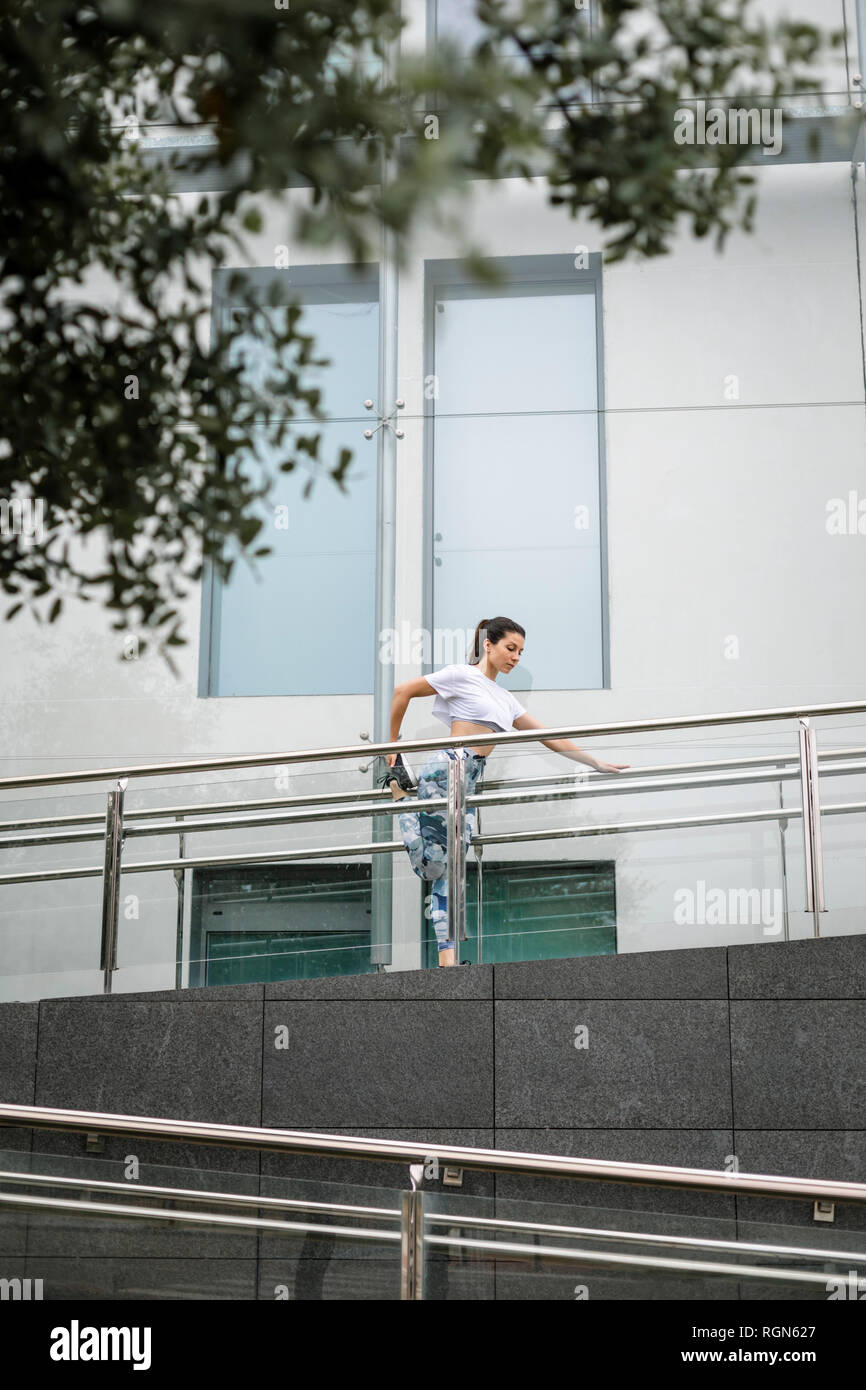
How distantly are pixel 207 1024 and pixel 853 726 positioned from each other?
3225 millimetres

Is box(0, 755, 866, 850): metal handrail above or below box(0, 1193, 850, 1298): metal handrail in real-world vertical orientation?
above

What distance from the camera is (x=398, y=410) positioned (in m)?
10.8

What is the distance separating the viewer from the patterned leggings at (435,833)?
22.0 feet

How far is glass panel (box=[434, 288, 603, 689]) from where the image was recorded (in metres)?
10.5

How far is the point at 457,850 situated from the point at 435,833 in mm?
142

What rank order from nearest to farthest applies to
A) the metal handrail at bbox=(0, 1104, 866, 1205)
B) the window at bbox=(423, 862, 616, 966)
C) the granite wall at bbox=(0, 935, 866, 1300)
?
the metal handrail at bbox=(0, 1104, 866, 1205)
the granite wall at bbox=(0, 935, 866, 1300)
the window at bbox=(423, 862, 616, 966)

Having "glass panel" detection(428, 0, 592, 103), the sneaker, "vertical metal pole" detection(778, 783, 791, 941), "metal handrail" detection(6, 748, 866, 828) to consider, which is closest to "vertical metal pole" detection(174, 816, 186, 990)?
"metal handrail" detection(6, 748, 866, 828)

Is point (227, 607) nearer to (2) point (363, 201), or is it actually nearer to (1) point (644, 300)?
(1) point (644, 300)

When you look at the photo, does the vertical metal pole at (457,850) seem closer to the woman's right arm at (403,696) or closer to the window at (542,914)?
the window at (542,914)

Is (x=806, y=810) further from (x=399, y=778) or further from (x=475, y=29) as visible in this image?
(x=475, y=29)

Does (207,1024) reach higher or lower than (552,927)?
lower

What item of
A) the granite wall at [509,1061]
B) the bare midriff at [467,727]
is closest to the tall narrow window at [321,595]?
the bare midriff at [467,727]

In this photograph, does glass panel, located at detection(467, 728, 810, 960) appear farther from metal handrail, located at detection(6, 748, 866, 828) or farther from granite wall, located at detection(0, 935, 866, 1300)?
granite wall, located at detection(0, 935, 866, 1300)
